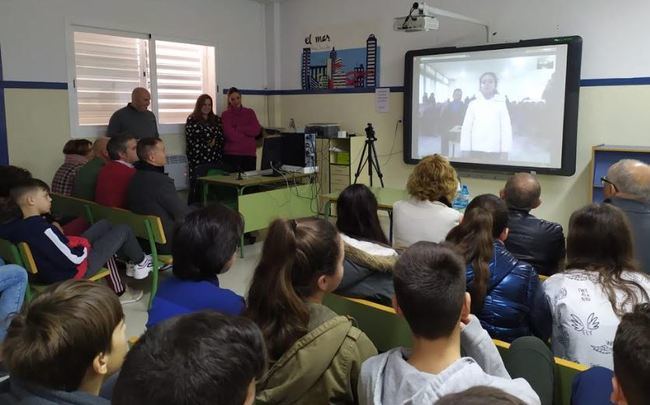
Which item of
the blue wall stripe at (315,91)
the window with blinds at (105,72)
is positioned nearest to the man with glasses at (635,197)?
the blue wall stripe at (315,91)

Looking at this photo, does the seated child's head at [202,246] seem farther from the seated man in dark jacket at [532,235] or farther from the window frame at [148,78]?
the window frame at [148,78]

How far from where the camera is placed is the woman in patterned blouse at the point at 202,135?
6.10 metres

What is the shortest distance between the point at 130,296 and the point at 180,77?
3.27 m

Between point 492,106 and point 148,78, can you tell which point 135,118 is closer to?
point 148,78

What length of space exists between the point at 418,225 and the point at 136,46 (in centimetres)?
425

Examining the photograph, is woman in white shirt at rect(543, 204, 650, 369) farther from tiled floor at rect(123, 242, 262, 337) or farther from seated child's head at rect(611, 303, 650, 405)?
tiled floor at rect(123, 242, 262, 337)

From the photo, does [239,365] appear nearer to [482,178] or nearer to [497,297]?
[497,297]

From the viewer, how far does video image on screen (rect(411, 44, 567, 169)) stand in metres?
4.86

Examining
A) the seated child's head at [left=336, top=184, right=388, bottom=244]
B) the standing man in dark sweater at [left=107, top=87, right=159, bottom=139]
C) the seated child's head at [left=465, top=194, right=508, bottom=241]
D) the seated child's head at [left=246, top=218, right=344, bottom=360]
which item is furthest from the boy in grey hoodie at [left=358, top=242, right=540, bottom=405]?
the standing man in dark sweater at [left=107, top=87, right=159, bottom=139]

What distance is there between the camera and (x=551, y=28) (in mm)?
4875

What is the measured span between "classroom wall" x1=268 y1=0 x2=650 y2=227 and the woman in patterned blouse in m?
1.37

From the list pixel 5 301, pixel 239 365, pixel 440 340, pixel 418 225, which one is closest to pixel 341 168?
pixel 418 225

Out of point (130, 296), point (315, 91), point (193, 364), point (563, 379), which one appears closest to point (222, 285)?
point (130, 296)

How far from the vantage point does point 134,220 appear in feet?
11.9
